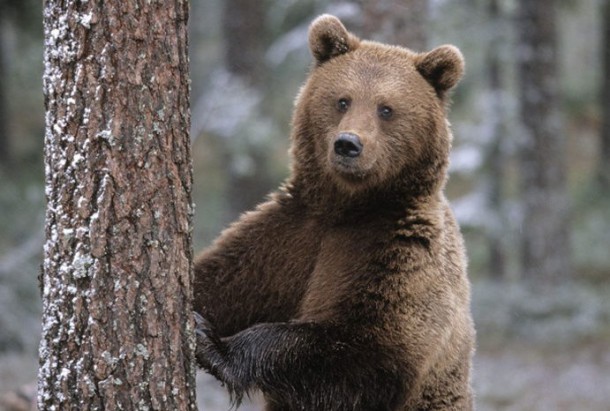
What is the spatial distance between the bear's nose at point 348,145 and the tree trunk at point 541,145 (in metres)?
10.2

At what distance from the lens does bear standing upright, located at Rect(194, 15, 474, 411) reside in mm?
4129

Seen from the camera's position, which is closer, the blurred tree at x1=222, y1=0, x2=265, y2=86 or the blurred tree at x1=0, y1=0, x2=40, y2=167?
the blurred tree at x1=222, y1=0, x2=265, y2=86

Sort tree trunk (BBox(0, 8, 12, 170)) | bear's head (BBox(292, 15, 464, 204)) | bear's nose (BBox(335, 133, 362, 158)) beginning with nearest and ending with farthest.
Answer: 1. bear's nose (BBox(335, 133, 362, 158))
2. bear's head (BBox(292, 15, 464, 204))
3. tree trunk (BBox(0, 8, 12, 170))

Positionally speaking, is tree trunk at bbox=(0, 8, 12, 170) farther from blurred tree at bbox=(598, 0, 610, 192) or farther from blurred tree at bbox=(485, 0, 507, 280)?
blurred tree at bbox=(598, 0, 610, 192)

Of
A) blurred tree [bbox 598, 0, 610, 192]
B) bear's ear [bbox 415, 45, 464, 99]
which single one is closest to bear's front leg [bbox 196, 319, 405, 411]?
bear's ear [bbox 415, 45, 464, 99]

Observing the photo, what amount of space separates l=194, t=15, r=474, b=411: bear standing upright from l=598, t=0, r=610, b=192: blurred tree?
1647 centimetres

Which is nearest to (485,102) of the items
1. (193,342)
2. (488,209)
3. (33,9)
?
(488,209)

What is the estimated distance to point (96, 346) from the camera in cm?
334

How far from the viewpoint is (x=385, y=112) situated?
4.73 meters

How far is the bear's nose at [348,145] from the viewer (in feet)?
14.5

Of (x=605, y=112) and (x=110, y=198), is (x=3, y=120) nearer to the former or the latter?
(x=605, y=112)

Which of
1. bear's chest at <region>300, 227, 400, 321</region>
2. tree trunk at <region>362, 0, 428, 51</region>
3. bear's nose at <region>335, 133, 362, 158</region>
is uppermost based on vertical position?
tree trunk at <region>362, 0, 428, 51</region>

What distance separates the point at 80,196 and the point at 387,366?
1709 millimetres

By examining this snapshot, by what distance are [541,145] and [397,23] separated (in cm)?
705
